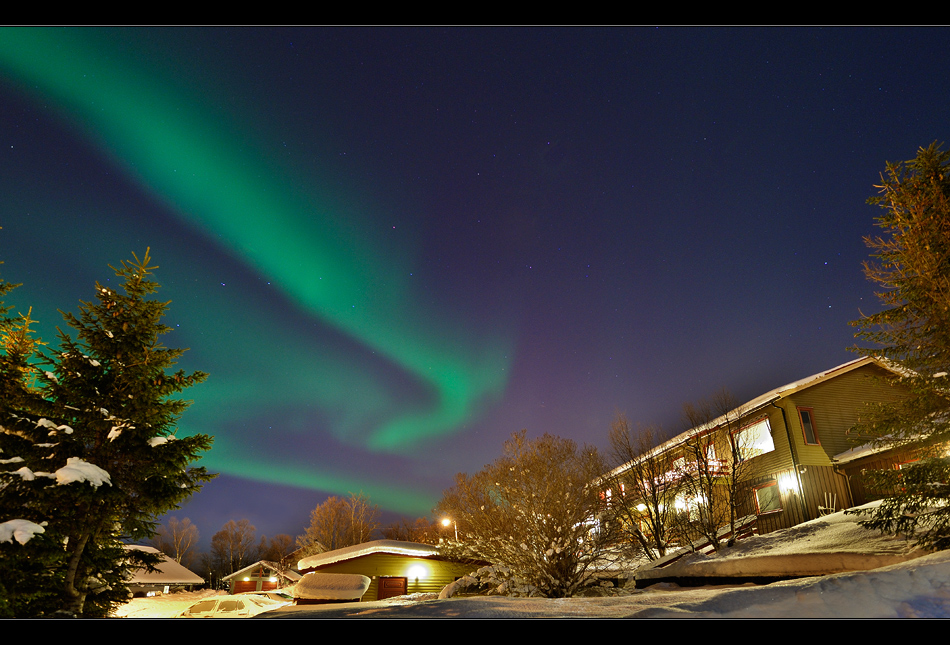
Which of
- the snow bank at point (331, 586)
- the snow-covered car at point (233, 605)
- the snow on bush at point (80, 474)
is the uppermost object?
the snow on bush at point (80, 474)

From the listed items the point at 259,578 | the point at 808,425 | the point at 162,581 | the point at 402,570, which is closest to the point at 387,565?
the point at 402,570

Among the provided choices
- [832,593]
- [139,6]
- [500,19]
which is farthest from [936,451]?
[139,6]

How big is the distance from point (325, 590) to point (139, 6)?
729 inches

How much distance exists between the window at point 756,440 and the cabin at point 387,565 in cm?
1558

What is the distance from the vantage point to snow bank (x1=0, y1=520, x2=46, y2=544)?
7.29 m

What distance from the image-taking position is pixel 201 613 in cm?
2473

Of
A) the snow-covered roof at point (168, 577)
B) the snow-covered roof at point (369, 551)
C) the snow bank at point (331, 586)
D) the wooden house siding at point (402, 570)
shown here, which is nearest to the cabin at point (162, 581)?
the snow-covered roof at point (168, 577)

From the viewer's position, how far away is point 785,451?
21.2m

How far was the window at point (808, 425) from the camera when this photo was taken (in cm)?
2133

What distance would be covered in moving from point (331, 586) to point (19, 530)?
12258 mm

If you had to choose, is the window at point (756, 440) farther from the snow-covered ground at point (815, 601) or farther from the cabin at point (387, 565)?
the cabin at point (387, 565)

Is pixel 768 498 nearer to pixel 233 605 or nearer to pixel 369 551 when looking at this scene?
pixel 369 551

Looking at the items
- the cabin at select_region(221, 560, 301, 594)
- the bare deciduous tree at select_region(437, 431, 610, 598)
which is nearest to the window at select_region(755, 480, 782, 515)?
the bare deciduous tree at select_region(437, 431, 610, 598)

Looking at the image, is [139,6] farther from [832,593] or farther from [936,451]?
[936,451]
